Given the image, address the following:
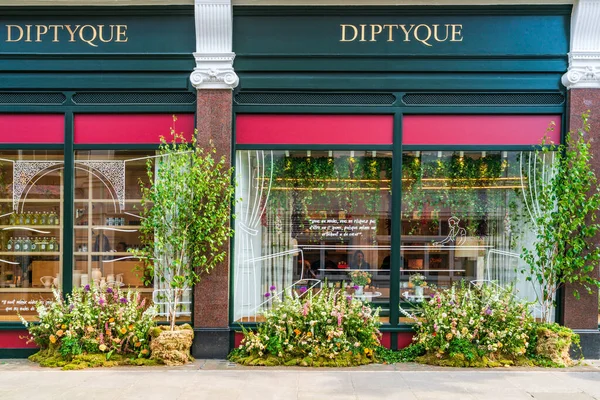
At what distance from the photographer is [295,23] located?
26.2ft

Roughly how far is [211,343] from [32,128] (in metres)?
4.38

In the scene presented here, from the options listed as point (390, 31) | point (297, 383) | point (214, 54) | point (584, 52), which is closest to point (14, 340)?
point (297, 383)

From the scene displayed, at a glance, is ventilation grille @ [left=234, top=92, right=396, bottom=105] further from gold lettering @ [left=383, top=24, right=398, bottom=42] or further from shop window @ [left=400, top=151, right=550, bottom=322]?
shop window @ [left=400, top=151, right=550, bottom=322]

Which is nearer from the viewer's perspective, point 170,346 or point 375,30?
point 170,346

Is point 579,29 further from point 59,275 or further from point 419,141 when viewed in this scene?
point 59,275

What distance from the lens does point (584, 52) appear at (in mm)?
7727

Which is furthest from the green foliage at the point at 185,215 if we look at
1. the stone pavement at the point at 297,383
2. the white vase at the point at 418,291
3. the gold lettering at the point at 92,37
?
the white vase at the point at 418,291

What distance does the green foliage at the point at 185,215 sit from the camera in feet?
24.0

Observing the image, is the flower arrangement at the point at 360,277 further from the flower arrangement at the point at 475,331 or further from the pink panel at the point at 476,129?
the pink panel at the point at 476,129

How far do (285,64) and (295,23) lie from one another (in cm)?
66

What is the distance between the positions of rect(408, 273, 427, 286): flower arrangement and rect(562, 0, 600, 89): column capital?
368cm

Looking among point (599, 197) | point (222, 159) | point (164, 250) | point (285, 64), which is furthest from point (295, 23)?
point (599, 197)

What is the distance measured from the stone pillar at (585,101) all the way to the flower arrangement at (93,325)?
250 inches

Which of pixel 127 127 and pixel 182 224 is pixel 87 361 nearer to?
pixel 182 224
